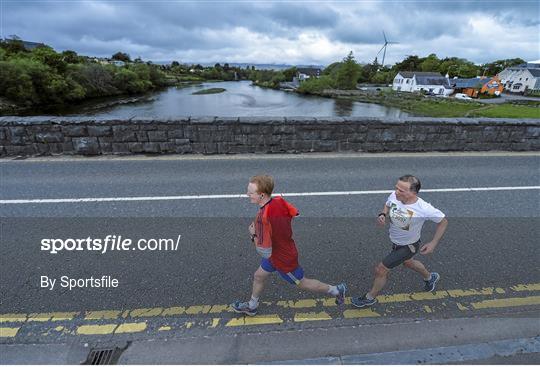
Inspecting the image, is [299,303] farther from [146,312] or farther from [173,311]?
[146,312]

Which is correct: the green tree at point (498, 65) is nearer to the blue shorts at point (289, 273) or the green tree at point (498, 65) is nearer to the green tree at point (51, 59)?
the green tree at point (51, 59)

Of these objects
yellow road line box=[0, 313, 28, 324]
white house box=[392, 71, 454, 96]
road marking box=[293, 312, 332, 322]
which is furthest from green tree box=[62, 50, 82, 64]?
white house box=[392, 71, 454, 96]

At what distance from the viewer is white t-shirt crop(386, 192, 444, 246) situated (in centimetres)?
228

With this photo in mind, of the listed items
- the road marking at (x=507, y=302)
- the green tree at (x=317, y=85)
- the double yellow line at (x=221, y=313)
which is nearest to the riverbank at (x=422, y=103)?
the green tree at (x=317, y=85)

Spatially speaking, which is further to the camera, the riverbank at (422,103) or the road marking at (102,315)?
the riverbank at (422,103)

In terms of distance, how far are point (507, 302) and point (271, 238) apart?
2.31 metres

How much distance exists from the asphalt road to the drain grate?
27 cm

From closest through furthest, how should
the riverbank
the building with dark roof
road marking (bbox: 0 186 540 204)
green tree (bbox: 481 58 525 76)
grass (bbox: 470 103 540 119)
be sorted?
road marking (bbox: 0 186 540 204) < grass (bbox: 470 103 540 119) < the riverbank < the building with dark roof < green tree (bbox: 481 58 525 76)

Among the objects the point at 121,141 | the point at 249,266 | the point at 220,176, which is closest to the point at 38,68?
the point at 121,141

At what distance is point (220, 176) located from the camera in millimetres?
5504

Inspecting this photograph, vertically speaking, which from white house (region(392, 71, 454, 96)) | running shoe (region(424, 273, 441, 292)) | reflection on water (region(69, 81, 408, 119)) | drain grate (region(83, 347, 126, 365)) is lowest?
reflection on water (region(69, 81, 408, 119))

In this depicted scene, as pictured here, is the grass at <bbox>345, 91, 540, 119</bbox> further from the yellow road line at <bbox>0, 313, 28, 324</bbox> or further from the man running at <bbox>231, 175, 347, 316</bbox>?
the yellow road line at <bbox>0, 313, 28, 324</bbox>

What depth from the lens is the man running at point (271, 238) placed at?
2.13 meters

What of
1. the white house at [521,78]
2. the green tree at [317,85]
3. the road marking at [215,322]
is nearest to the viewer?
the road marking at [215,322]
